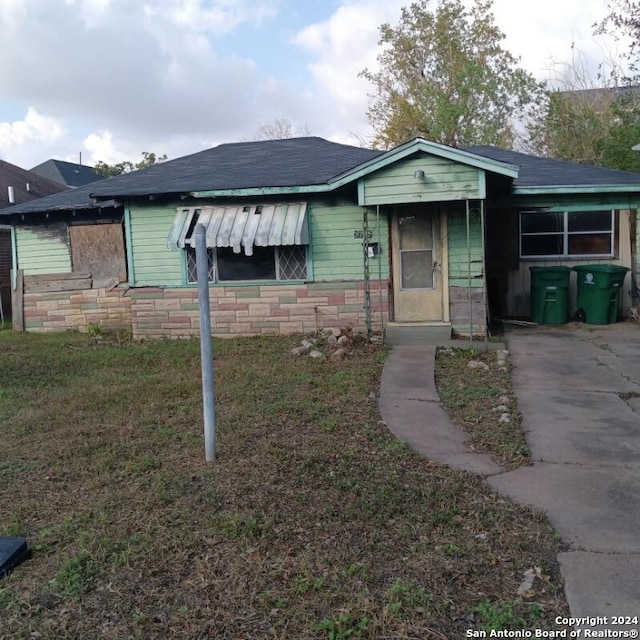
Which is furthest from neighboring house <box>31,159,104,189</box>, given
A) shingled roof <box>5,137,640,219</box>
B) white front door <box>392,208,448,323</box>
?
white front door <box>392,208,448,323</box>

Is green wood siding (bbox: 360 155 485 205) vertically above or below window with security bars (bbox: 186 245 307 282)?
above

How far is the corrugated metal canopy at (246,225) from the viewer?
9930mm

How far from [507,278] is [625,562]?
9287 millimetres

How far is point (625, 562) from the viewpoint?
10.3 ft

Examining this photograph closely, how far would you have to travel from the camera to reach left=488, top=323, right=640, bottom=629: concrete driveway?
9.91 feet

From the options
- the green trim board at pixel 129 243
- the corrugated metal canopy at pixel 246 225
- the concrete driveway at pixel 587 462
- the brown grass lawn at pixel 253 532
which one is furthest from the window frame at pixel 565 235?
the green trim board at pixel 129 243

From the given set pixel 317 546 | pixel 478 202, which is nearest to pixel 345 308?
pixel 478 202

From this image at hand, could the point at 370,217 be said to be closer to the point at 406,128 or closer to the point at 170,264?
the point at 170,264

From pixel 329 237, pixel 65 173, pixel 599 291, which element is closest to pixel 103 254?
pixel 329 237

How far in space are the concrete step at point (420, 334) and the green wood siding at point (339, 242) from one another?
98cm

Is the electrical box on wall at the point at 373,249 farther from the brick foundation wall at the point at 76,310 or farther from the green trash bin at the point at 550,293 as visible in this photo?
the brick foundation wall at the point at 76,310

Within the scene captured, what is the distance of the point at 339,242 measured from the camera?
10328 mm

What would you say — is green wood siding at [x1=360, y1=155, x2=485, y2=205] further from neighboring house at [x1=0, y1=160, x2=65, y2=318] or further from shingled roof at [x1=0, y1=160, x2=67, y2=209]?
shingled roof at [x1=0, y1=160, x2=67, y2=209]

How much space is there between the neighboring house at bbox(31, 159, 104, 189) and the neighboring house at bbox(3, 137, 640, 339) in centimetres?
1841
